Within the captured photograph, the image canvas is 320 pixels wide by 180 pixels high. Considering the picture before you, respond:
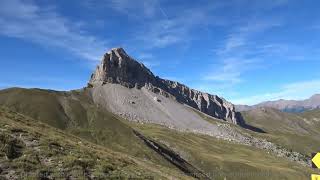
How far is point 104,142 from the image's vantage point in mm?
131625

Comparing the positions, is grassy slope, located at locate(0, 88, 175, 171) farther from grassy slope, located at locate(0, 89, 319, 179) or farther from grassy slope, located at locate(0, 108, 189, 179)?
grassy slope, located at locate(0, 108, 189, 179)

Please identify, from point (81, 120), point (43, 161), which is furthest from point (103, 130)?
point (43, 161)

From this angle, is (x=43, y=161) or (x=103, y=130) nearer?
(x=43, y=161)

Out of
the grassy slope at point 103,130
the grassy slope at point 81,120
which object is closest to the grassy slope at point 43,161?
the grassy slope at point 81,120

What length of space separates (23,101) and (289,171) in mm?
130591

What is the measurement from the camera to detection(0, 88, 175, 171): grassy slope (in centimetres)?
12749

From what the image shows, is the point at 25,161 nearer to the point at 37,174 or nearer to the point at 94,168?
the point at 37,174

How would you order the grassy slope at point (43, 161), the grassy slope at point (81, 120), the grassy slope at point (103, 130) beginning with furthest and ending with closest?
the grassy slope at point (103, 130) < the grassy slope at point (81, 120) < the grassy slope at point (43, 161)

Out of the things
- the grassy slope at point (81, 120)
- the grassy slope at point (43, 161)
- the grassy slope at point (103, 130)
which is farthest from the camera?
the grassy slope at point (103, 130)

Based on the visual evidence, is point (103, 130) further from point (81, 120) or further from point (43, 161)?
point (43, 161)

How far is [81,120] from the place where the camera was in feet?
566

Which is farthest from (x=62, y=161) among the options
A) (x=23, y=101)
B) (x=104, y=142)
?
(x=23, y=101)

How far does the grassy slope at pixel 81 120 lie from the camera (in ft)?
418

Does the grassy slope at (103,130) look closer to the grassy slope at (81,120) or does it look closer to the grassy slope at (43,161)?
the grassy slope at (81,120)
